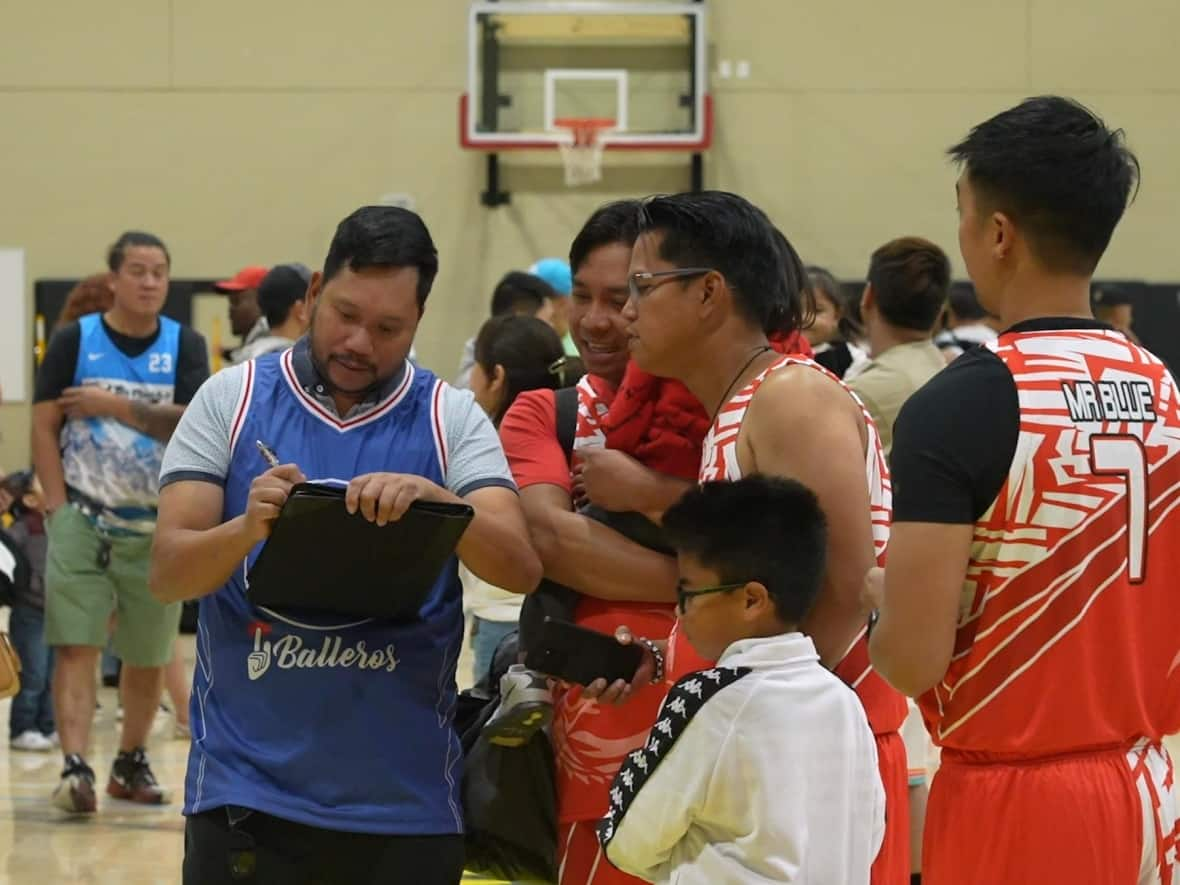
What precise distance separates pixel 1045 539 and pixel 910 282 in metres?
3.05

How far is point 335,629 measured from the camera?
244 cm

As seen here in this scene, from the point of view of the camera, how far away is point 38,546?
7.46 m

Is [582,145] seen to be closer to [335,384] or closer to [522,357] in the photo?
[522,357]

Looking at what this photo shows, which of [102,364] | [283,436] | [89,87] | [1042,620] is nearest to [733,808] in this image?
[1042,620]

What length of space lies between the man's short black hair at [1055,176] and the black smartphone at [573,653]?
0.91m

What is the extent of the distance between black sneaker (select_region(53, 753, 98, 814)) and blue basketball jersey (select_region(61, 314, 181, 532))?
0.87m

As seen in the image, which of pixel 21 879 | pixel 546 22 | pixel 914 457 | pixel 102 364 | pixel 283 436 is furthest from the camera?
pixel 546 22

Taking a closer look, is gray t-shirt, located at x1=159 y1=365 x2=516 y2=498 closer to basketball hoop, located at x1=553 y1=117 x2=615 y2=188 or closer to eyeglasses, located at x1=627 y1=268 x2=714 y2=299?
eyeglasses, located at x1=627 y1=268 x2=714 y2=299

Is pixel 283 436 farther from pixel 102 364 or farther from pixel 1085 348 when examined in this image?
pixel 102 364

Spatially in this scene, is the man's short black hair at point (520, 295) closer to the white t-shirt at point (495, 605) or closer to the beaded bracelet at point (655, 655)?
the white t-shirt at point (495, 605)

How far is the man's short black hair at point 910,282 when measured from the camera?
492 centimetres

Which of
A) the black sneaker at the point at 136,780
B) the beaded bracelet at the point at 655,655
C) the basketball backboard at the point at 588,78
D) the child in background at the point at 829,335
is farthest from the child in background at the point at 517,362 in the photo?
the basketball backboard at the point at 588,78

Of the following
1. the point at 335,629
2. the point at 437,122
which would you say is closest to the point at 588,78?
the point at 437,122

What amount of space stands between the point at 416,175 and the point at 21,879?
853cm
